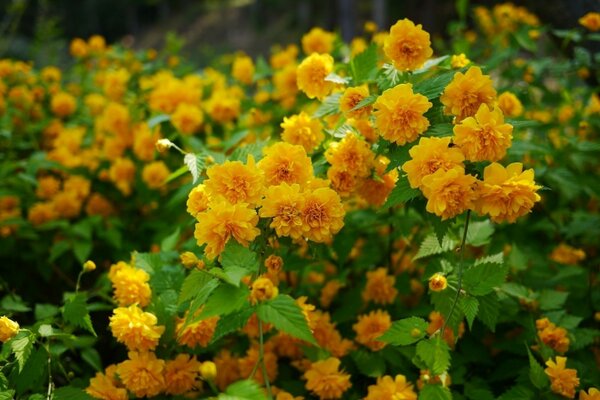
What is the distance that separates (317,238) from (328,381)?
51 centimetres

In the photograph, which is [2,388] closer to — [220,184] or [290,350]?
[220,184]

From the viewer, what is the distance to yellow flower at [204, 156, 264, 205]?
127 centimetres

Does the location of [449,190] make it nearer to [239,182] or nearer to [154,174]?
[239,182]

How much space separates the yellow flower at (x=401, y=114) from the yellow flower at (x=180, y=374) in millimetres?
837

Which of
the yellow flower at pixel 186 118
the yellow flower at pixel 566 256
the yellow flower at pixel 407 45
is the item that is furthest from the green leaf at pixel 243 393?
the yellow flower at pixel 566 256

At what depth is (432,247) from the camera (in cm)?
162

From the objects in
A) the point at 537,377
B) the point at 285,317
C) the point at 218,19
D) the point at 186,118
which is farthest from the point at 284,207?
the point at 218,19

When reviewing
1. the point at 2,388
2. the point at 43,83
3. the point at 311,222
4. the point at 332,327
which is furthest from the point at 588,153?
the point at 43,83

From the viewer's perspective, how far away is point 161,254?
1.75 m

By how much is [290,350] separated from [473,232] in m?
0.74

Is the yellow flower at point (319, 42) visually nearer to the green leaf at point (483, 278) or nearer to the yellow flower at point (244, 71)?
the yellow flower at point (244, 71)

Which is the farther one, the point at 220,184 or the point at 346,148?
the point at 346,148

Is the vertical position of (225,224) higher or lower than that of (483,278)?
higher

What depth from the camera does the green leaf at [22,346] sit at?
4.28ft
